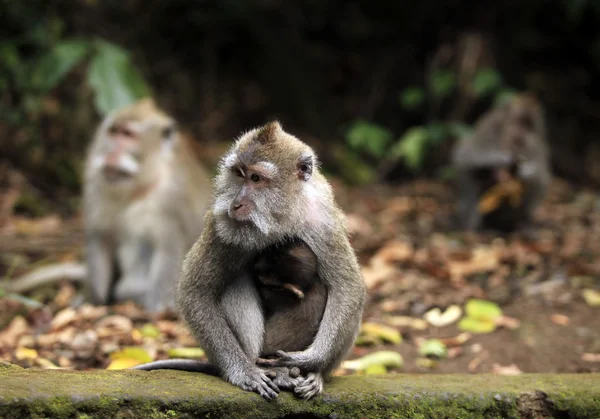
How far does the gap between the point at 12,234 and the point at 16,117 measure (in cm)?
151

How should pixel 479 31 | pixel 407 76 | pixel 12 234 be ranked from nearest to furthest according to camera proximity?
pixel 12 234
pixel 479 31
pixel 407 76

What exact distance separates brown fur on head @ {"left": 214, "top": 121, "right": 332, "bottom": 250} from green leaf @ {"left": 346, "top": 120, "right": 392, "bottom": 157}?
8068mm

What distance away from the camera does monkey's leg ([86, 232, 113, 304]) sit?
6727 millimetres

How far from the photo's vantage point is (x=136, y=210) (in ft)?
21.8

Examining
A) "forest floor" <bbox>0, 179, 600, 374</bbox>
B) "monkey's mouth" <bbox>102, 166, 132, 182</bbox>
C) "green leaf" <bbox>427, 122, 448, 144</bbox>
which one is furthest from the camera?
"green leaf" <bbox>427, 122, 448, 144</bbox>

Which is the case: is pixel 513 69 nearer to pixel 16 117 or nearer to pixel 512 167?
pixel 512 167

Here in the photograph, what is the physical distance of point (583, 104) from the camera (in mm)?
13172

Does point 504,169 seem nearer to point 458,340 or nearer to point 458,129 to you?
point 458,129

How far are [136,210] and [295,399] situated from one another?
373 cm

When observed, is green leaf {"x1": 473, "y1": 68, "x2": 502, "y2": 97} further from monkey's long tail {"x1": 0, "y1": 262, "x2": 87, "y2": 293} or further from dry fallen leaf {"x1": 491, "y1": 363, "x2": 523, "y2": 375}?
dry fallen leaf {"x1": 491, "y1": 363, "x2": 523, "y2": 375}

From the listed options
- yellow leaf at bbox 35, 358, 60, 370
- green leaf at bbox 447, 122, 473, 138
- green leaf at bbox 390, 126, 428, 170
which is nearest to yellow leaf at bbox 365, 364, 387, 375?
yellow leaf at bbox 35, 358, 60, 370

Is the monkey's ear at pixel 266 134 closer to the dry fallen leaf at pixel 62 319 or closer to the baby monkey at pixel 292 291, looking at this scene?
the baby monkey at pixel 292 291

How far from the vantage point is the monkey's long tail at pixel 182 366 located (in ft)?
11.9

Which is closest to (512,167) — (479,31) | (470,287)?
(470,287)
